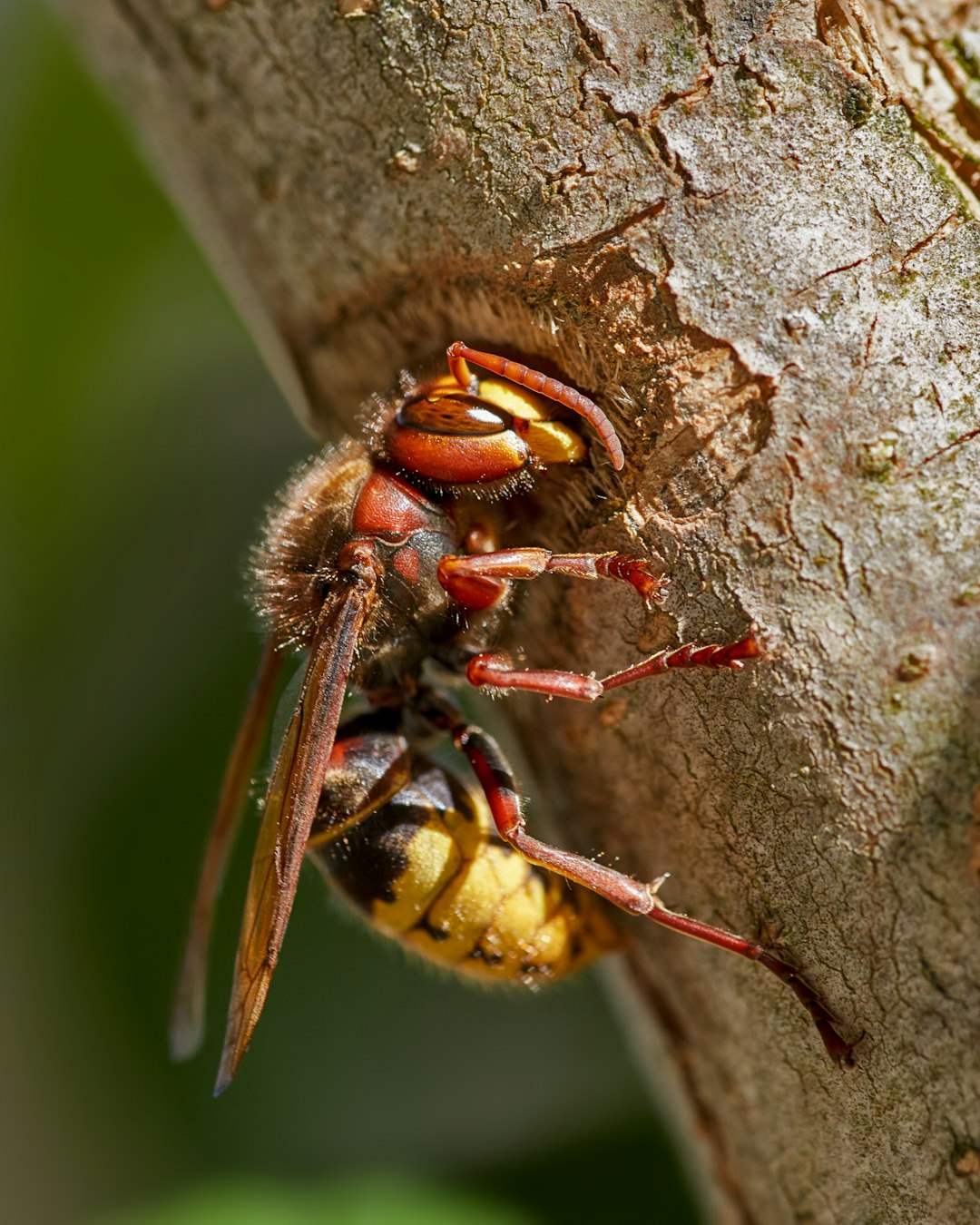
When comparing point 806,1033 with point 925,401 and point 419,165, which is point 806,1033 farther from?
point 419,165

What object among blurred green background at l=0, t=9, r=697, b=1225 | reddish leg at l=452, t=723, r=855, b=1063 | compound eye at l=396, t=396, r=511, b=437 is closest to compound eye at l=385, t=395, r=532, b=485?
compound eye at l=396, t=396, r=511, b=437

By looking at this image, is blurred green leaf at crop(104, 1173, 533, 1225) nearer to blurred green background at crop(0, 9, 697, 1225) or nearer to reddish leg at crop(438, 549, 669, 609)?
blurred green background at crop(0, 9, 697, 1225)

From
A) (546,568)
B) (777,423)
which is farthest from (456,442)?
(777,423)

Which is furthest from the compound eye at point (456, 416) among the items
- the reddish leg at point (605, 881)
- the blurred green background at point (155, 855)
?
the blurred green background at point (155, 855)

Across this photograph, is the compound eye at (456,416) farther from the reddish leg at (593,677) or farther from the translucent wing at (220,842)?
the translucent wing at (220,842)

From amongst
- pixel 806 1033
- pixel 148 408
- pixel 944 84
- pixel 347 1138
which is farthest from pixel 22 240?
pixel 806 1033

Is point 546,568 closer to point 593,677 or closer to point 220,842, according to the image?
point 593,677
